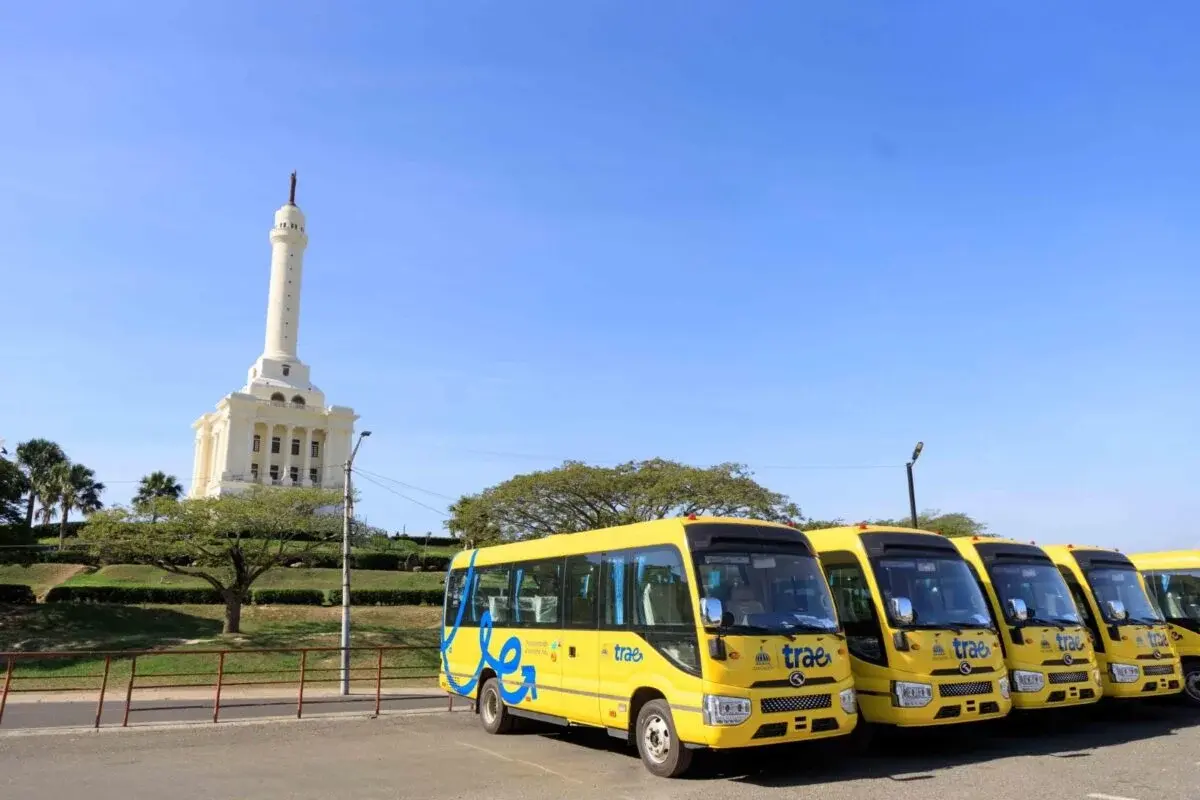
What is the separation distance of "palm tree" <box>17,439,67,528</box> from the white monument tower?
45.7 ft

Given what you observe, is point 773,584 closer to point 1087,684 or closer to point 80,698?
point 1087,684

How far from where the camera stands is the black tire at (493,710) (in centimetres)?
1335

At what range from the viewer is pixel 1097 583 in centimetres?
1399

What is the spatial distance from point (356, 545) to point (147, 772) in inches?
1432

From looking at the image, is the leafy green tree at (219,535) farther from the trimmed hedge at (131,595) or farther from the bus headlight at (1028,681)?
the bus headlight at (1028,681)

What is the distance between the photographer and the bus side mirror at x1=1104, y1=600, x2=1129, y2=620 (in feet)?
44.6

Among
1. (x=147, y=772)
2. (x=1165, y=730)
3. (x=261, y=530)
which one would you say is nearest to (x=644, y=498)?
(x=261, y=530)

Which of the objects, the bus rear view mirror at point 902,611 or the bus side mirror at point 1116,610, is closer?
the bus rear view mirror at point 902,611

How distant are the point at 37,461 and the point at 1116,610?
71.8 meters

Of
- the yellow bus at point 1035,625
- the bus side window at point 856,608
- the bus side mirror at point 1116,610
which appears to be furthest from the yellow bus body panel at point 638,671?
the bus side mirror at point 1116,610

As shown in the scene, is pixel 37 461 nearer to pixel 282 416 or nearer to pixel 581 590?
pixel 282 416

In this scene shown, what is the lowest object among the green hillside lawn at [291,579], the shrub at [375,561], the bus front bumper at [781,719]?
the bus front bumper at [781,719]

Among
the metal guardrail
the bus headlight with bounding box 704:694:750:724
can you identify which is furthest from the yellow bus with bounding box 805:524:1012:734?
the metal guardrail

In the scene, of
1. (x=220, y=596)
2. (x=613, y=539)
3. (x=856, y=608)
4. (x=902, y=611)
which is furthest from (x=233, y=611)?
(x=902, y=611)
